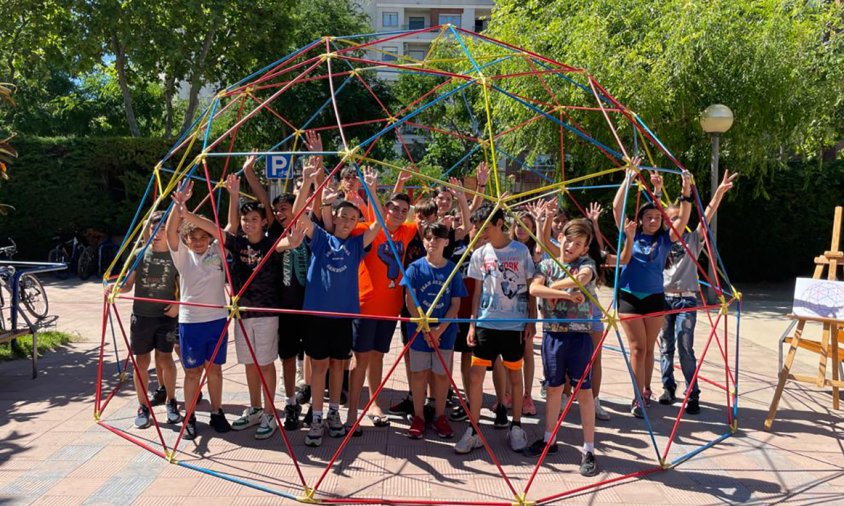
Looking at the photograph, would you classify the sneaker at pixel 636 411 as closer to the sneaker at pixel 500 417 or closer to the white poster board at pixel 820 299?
the sneaker at pixel 500 417

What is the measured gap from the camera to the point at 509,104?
11844 millimetres

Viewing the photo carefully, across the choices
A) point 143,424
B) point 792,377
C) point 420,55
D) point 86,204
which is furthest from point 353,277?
point 420,55

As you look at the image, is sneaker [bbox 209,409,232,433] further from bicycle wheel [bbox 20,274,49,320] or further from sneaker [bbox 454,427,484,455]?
bicycle wheel [bbox 20,274,49,320]

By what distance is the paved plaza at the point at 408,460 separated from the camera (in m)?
3.64

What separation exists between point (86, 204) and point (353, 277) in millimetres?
12759

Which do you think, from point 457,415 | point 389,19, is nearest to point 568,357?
point 457,415

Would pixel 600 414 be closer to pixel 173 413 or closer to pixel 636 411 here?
pixel 636 411

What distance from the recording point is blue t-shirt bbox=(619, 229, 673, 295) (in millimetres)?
4879

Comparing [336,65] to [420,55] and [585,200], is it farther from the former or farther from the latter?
[420,55]

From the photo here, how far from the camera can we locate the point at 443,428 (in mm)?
4488

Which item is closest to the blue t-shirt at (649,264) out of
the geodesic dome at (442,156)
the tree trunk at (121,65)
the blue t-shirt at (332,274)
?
the geodesic dome at (442,156)

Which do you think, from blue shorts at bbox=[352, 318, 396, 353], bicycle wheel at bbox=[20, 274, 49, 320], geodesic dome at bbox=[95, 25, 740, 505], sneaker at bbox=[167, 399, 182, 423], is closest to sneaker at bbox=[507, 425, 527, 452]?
geodesic dome at bbox=[95, 25, 740, 505]

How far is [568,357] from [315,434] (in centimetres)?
181

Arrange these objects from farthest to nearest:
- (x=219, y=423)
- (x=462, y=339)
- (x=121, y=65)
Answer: (x=121, y=65) < (x=462, y=339) < (x=219, y=423)
